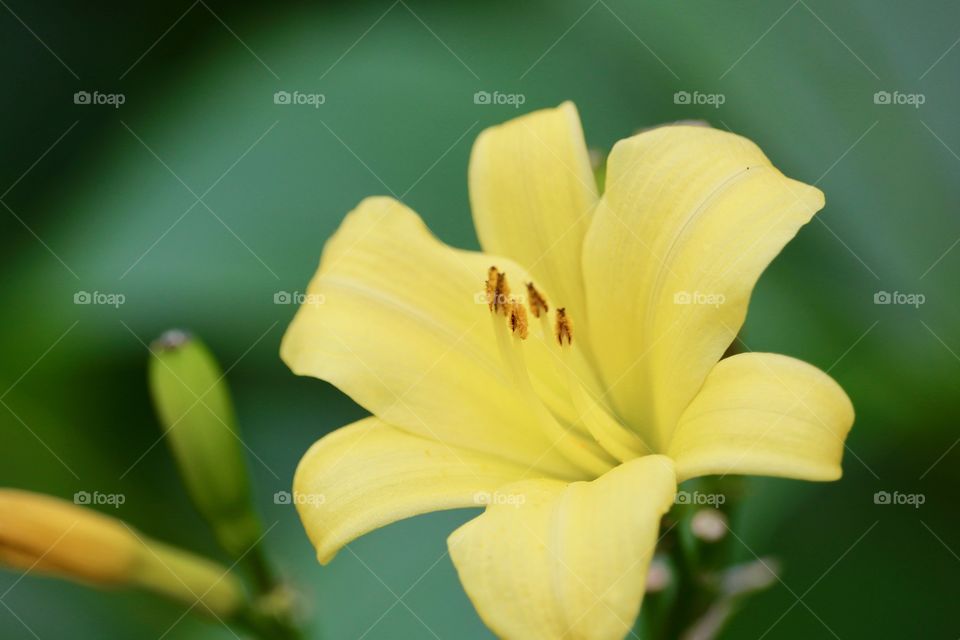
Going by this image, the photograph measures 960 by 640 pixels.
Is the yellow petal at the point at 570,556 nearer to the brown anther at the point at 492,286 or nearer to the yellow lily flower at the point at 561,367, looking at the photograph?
the yellow lily flower at the point at 561,367

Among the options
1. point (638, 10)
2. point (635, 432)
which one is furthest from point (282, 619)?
point (638, 10)

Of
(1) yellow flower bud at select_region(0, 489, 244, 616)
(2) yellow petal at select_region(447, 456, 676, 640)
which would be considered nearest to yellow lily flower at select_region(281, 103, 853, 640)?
(2) yellow petal at select_region(447, 456, 676, 640)

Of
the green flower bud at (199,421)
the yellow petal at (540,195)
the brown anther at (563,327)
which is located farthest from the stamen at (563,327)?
the green flower bud at (199,421)

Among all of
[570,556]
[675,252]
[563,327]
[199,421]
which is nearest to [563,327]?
[563,327]

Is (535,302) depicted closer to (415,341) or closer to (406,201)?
(415,341)

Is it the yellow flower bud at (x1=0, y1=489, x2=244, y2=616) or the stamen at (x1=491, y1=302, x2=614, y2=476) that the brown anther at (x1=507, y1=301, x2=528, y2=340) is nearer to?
the stamen at (x1=491, y1=302, x2=614, y2=476)

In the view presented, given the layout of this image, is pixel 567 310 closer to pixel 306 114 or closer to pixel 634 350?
pixel 634 350
